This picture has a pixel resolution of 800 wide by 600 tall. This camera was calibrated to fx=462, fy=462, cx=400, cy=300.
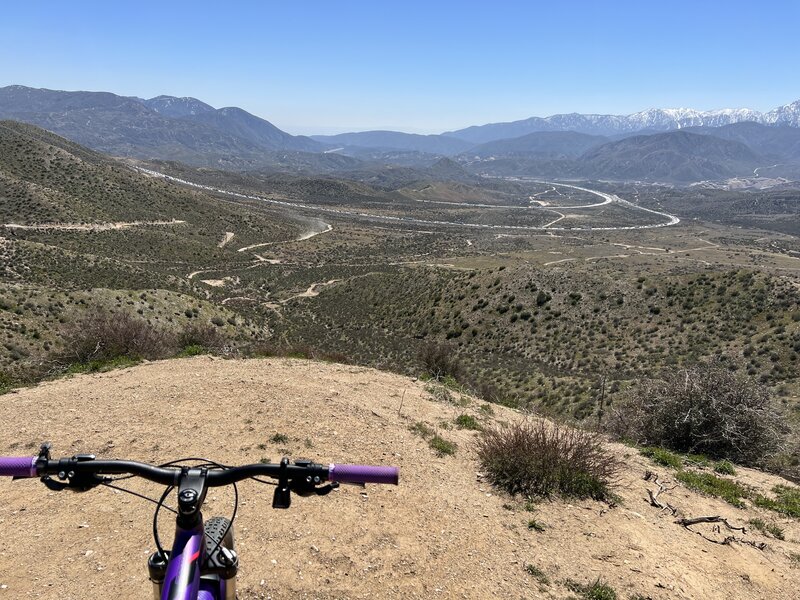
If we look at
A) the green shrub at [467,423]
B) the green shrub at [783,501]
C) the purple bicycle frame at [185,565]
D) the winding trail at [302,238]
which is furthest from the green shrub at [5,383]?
the winding trail at [302,238]

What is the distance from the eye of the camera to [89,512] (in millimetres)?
6074

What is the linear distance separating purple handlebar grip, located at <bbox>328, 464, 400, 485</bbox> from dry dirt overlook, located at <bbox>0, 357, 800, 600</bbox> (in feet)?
9.35

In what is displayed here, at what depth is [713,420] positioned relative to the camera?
10.7 metres

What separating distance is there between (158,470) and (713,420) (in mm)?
11865

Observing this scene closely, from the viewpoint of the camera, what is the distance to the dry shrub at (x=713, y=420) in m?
10.4

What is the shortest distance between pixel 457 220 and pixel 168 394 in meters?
155

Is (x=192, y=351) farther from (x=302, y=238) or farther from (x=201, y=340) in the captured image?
(x=302, y=238)

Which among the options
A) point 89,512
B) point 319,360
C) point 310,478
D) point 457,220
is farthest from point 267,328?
point 457,220

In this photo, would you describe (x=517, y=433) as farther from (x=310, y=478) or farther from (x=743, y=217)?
(x=743, y=217)

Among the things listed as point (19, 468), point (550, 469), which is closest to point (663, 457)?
point (550, 469)

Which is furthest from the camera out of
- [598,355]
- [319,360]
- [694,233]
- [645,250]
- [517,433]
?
[694,233]

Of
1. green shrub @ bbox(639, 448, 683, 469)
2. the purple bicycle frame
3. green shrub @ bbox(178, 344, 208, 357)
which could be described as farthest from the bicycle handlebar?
green shrub @ bbox(178, 344, 208, 357)

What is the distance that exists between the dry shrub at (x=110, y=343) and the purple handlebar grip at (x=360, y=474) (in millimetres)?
13335

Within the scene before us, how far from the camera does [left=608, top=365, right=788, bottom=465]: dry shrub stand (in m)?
10.4
